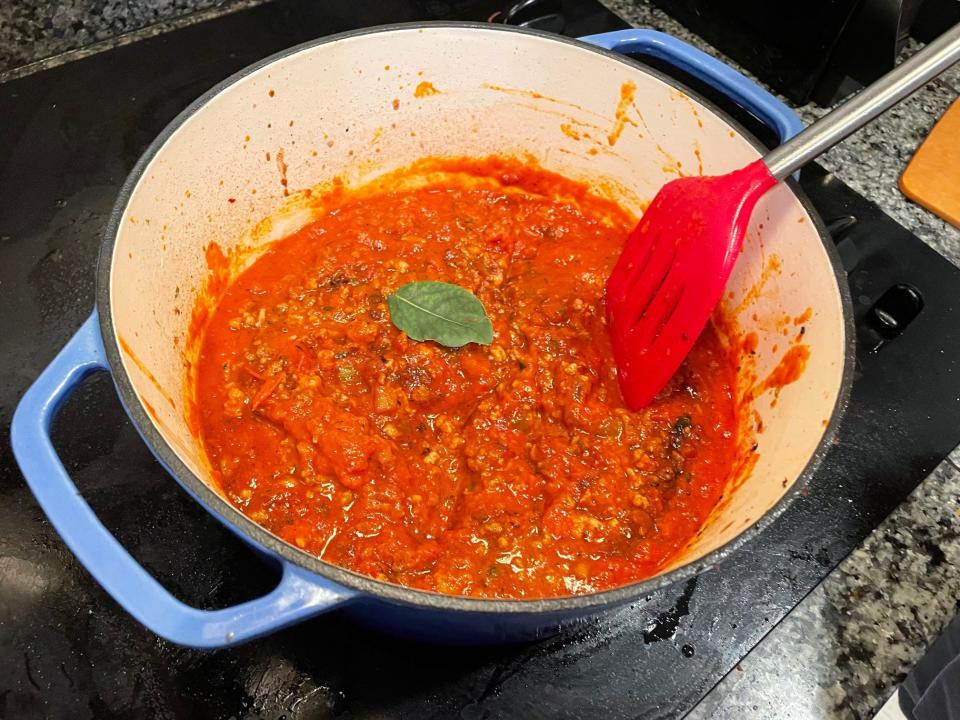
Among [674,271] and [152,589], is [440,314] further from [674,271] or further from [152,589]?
[152,589]

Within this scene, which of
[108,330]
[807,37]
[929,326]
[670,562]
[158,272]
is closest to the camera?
[108,330]

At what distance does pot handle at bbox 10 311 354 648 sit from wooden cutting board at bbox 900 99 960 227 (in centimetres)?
167

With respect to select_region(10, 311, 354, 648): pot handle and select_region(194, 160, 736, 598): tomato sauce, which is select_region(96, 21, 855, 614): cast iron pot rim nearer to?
select_region(10, 311, 354, 648): pot handle

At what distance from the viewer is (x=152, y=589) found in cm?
84

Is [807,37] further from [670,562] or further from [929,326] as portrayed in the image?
[670,562]

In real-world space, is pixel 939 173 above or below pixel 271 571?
above

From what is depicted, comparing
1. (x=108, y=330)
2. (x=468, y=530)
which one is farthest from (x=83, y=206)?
(x=468, y=530)

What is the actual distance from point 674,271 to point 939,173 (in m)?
0.93

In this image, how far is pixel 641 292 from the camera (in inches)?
55.6

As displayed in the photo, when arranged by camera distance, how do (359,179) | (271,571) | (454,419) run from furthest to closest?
(359,179) → (454,419) → (271,571)

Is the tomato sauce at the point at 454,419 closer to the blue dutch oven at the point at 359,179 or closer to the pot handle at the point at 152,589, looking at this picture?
the blue dutch oven at the point at 359,179

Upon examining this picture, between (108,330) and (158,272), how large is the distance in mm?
348

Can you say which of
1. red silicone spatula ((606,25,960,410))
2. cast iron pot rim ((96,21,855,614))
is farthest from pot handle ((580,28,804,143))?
cast iron pot rim ((96,21,855,614))

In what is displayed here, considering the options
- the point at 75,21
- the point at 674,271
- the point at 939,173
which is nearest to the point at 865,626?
the point at 674,271
